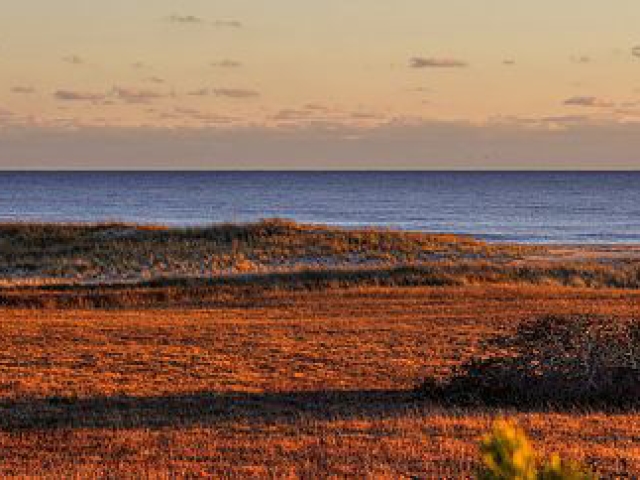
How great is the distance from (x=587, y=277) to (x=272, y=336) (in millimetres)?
23792

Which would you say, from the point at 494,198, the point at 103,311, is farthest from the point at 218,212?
the point at 103,311

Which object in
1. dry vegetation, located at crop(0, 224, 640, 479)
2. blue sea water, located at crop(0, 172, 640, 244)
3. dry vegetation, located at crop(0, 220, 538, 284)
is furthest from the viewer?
blue sea water, located at crop(0, 172, 640, 244)

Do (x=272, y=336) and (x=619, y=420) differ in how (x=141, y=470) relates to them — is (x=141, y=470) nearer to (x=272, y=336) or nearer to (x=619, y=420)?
(x=619, y=420)

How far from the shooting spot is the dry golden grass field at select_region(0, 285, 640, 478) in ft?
45.0

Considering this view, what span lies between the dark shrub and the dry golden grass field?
2.42 feet

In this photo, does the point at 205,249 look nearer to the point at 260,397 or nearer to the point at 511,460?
the point at 260,397

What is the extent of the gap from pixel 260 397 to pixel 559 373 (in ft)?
16.5

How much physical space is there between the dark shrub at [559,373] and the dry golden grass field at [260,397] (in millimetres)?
739

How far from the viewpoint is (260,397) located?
741 inches

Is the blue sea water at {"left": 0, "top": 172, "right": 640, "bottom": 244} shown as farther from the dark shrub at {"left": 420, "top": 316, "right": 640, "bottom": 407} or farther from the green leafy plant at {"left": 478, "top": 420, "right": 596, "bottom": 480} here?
the green leafy plant at {"left": 478, "top": 420, "right": 596, "bottom": 480}

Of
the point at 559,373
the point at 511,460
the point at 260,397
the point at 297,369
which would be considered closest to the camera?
the point at 511,460

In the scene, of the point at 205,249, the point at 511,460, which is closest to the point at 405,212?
the point at 205,249

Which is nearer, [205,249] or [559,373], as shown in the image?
[559,373]

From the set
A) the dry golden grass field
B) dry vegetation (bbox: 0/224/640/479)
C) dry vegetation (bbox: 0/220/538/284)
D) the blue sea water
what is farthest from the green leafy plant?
the blue sea water
